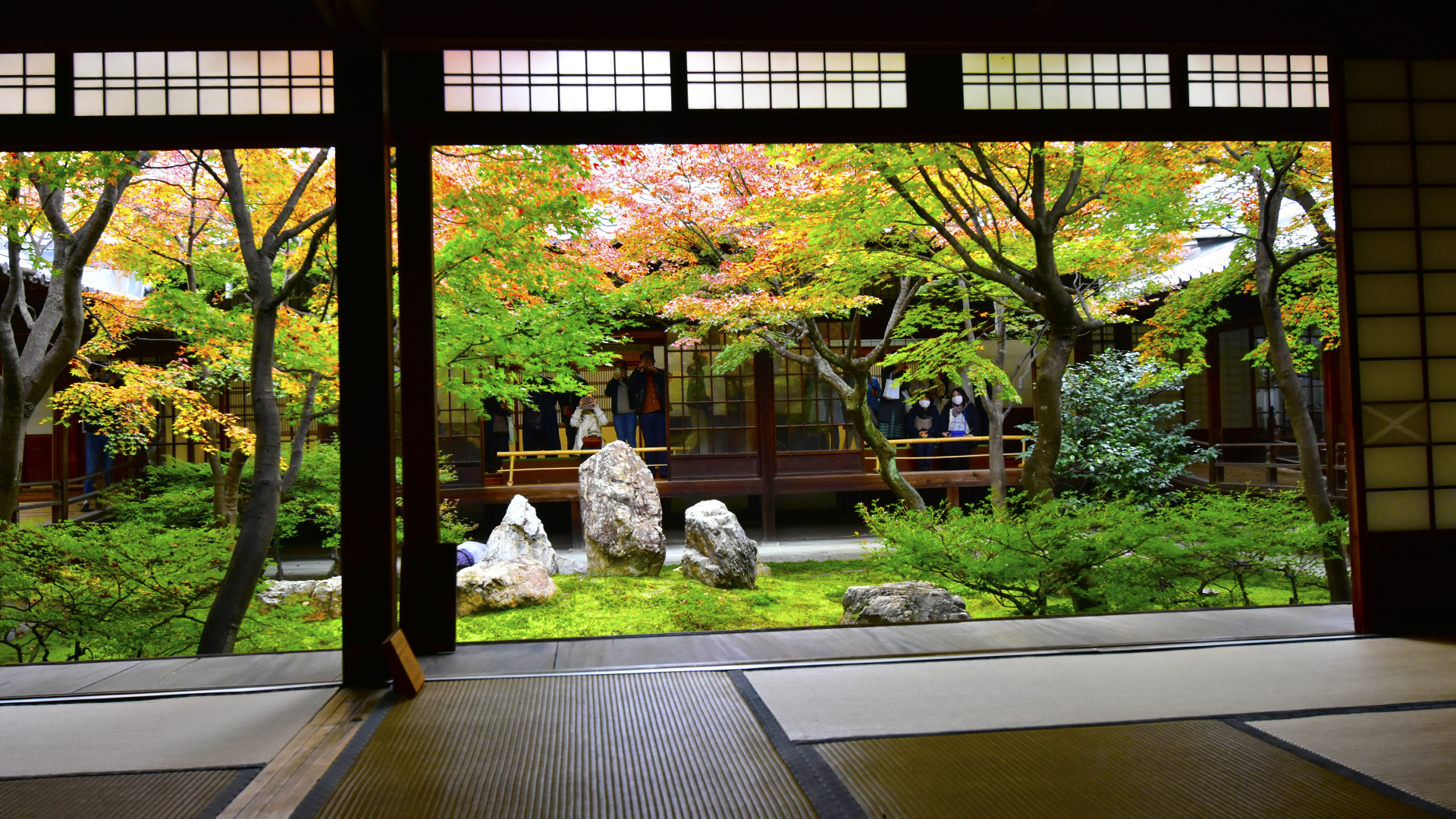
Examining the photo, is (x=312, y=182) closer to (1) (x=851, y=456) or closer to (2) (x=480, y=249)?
(2) (x=480, y=249)

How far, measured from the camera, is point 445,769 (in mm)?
2037

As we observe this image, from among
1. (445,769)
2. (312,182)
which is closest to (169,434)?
(312,182)

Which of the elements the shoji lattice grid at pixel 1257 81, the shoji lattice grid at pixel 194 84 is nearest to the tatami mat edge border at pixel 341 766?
the shoji lattice grid at pixel 194 84

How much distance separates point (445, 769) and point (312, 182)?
17.4 feet

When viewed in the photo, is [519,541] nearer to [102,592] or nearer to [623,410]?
[623,410]

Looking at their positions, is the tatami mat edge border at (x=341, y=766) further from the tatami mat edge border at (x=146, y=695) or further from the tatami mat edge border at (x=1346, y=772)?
the tatami mat edge border at (x=1346, y=772)

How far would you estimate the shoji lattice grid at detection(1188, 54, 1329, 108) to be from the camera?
3.66 metres

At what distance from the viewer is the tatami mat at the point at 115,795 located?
71.3 inches

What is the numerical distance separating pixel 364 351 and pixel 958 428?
8.14 meters

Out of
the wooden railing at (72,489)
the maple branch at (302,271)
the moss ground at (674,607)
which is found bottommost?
the moss ground at (674,607)

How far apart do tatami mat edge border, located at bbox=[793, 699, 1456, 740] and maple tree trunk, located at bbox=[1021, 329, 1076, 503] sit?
10.7 feet

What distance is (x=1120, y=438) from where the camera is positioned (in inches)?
322

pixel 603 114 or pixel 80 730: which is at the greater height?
pixel 603 114

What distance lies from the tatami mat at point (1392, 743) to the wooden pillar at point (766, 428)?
7.48 m
